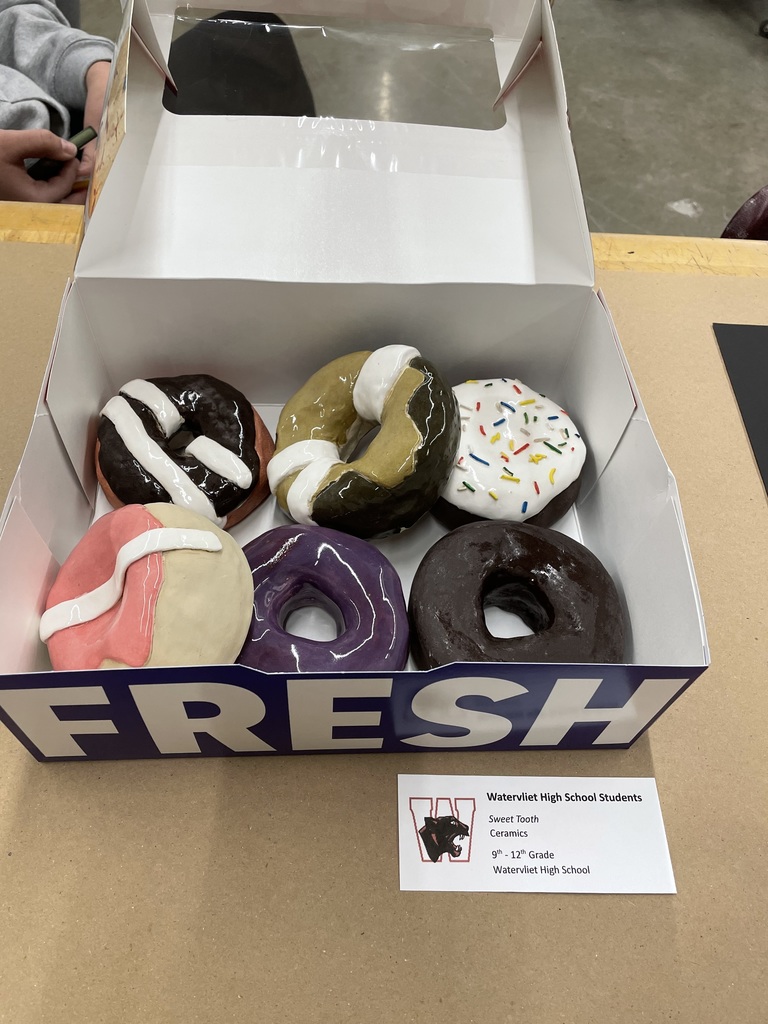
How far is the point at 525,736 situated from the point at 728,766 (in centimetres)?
25

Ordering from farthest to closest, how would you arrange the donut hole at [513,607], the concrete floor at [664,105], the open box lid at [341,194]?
the concrete floor at [664,105]
the open box lid at [341,194]
the donut hole at [513,607]

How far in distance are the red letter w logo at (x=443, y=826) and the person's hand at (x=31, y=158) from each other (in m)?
1.17

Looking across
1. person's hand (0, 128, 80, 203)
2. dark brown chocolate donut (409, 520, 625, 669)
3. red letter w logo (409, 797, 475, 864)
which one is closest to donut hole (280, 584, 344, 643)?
dark brown chocolate donut (409, 520, 625, 669)

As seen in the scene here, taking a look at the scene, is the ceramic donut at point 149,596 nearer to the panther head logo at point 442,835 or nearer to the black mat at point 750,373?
the panther head logo at point 442,835

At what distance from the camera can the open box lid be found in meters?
1.00

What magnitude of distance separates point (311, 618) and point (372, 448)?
22 centimetres

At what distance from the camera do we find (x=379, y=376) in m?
0.97

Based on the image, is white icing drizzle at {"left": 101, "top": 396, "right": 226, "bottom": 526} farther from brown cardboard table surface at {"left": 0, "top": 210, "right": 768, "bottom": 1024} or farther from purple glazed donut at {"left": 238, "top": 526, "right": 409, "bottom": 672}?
brown cardboard table surface at {"left": 0, "top": 210, "right": 768, "bottom": 1024}

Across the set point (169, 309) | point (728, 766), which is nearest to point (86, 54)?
point (169, 309)

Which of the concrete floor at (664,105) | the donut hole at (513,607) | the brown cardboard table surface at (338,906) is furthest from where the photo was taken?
the concrete floor at (664,105)

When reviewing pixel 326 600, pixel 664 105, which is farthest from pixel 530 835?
pixel 664 105

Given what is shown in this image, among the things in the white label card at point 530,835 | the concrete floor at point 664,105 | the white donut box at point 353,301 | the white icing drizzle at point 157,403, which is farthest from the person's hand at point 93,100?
the concrete floor at point 664,105

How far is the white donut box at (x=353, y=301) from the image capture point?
81 centimetres

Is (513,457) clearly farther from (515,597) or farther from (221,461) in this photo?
(221,461)
